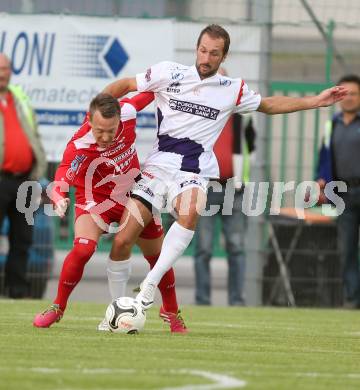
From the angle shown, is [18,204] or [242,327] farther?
[18,204]

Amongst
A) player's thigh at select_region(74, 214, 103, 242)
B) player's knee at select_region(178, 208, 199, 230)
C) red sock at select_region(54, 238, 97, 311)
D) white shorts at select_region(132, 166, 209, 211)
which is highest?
white shorts at select_region(132, 166, 209, 211)

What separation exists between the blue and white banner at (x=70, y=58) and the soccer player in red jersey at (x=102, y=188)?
5130 mm

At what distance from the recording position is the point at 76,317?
1093 cm

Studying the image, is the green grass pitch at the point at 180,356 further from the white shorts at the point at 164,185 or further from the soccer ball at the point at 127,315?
the white shorts at the point at 164,185

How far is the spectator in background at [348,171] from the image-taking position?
45.8 feet

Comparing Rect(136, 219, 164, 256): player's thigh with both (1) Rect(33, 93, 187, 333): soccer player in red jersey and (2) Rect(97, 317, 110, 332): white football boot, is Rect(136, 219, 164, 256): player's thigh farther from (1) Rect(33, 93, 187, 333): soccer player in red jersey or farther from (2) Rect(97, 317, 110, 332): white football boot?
(2) Rect(97, 317, 110, 332): white football boot

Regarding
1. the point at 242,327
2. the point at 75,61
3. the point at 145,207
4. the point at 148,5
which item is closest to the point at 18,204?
the point at 75,61

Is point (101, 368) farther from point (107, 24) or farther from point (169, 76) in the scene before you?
point (107, 24)

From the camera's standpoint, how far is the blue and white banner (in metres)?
14.5

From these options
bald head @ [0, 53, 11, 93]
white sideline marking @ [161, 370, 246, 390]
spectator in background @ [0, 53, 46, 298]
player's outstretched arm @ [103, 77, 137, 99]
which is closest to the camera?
white sideline marking @ [161, 370, 246, 390]

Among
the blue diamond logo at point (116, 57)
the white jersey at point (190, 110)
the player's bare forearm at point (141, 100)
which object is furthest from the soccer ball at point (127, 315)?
the blue diamond logo at point (116, 57)

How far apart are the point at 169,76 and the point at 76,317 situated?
Answer: 2391 mm

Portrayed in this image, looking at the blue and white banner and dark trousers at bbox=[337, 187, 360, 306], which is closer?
dark trousers at bbox=[337, 187, 360, 306]

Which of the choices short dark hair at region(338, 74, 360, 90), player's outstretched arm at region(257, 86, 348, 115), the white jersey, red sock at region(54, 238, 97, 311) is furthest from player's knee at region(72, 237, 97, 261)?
short dark hair at region(338, 74, 360, 90)
